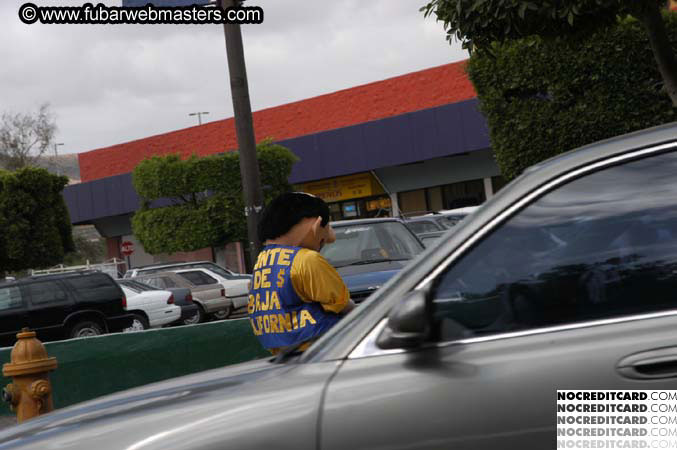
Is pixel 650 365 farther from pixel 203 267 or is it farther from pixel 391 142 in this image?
pixel 391 142

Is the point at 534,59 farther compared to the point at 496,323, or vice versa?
the point at 534,59

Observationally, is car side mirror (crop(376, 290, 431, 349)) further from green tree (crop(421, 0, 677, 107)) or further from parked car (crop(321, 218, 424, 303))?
green tree (crop(421, 0, 677, 107))

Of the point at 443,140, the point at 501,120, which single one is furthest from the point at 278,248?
the point at 443,140

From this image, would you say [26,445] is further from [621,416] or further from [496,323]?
[621,416]

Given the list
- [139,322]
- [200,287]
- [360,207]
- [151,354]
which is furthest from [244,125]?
[360,207]

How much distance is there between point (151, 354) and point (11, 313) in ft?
33.7

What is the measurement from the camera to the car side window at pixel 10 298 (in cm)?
1888

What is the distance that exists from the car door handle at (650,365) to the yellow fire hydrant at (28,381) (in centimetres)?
516

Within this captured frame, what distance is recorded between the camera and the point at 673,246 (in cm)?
252

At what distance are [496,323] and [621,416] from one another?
0.38m

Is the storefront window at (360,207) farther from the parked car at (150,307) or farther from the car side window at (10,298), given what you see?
the car side window at (10,298)

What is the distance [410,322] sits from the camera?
8.13 ft

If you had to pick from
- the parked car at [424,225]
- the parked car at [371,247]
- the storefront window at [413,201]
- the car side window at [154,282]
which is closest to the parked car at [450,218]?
the parked car at [424,225]

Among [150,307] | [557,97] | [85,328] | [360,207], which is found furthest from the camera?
[360,207]
